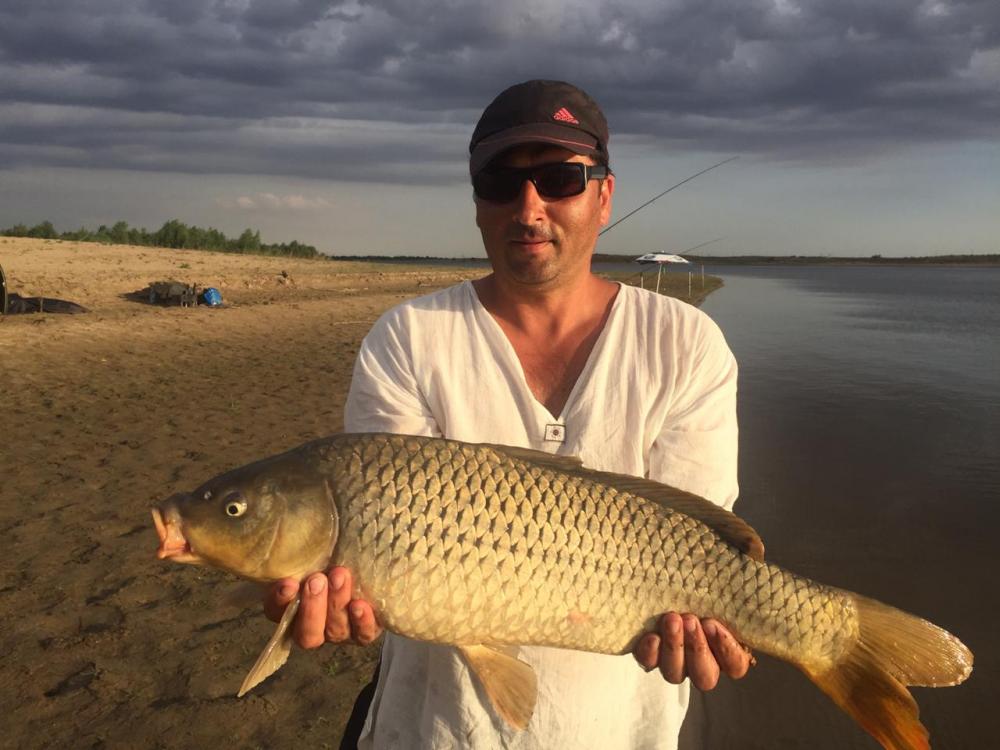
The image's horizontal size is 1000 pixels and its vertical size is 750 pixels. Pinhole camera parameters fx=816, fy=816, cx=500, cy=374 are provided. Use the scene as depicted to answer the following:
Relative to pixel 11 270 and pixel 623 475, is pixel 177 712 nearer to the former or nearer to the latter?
pixel 623 475

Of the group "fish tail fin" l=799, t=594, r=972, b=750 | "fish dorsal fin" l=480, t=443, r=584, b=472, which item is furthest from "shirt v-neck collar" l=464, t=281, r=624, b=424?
"fish tail fin" l=799, t=594, r=972, b=750

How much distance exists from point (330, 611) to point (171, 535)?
0.44 m

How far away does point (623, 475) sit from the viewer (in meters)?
2.03

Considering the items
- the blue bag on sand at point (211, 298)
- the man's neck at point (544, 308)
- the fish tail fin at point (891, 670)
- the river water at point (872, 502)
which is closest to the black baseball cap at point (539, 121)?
the man's neck at point (544, 308)

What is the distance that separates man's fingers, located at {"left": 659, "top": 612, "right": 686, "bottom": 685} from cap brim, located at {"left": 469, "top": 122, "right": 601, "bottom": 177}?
4.04 feet

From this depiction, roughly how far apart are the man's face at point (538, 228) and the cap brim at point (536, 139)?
3 centimetres

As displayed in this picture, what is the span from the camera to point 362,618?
1822 mm

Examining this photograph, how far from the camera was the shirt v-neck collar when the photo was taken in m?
2.09

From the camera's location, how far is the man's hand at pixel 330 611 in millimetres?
1830

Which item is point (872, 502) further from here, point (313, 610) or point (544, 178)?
point (313, 610)

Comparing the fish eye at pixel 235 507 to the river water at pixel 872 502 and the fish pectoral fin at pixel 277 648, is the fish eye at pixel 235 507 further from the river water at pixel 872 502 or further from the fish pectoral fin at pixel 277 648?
the river water at pixel 872 502

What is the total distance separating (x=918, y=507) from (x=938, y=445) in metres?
2.54

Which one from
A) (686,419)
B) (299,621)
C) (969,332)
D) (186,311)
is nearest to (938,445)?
(686,419)

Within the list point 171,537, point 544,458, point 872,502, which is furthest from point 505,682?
point 872,502
